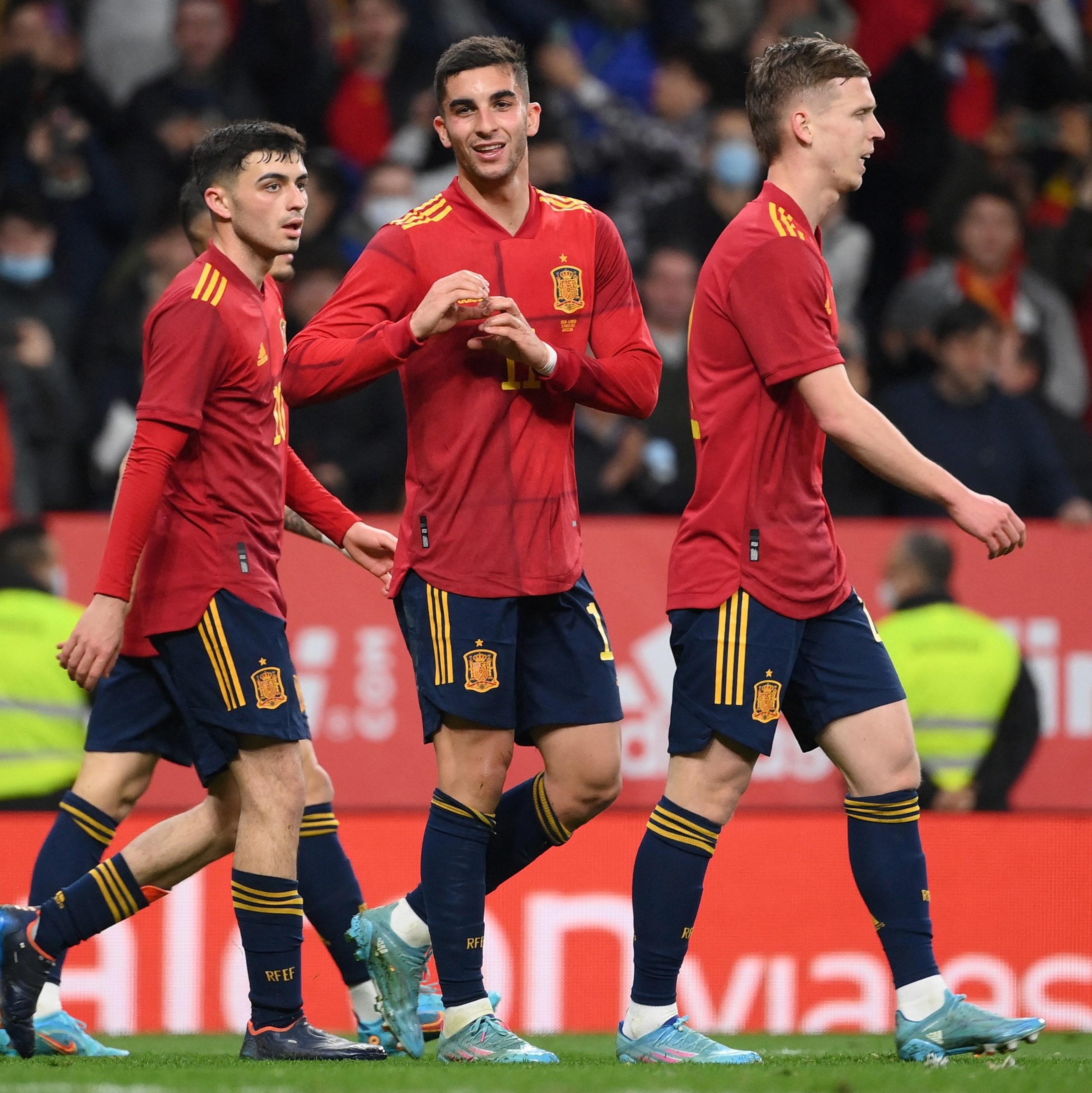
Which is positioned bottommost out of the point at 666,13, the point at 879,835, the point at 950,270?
the point at 879,835

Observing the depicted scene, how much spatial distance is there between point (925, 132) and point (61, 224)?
4.57m

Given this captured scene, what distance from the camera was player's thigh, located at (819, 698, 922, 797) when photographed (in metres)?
4.34

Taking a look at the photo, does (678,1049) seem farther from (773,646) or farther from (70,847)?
(70,847)

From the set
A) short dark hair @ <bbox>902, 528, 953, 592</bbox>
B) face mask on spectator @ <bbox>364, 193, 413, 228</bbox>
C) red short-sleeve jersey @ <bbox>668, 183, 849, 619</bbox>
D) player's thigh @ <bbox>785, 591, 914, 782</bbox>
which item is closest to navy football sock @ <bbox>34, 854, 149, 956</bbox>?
red short-sleeve jersey @ <bbox>668, 183, 849, 619</bbox>

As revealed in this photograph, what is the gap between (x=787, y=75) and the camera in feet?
14.7

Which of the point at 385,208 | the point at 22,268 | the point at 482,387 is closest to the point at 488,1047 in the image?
the point at 482,387

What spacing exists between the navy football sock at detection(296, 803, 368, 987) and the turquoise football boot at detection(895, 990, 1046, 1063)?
5.01ft

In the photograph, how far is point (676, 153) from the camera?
10172 millimetres

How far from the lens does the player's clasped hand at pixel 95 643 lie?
14.3ft

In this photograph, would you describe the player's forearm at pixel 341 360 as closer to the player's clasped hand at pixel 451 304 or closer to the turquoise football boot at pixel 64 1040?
the player's clasped hand at pixel 451 304

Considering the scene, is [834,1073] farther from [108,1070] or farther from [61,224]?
[61,224]

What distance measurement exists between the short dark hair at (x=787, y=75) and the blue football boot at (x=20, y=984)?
8.61 feet

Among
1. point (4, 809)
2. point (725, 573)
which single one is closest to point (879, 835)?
point (725, 573)

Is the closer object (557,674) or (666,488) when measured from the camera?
(557,674)
